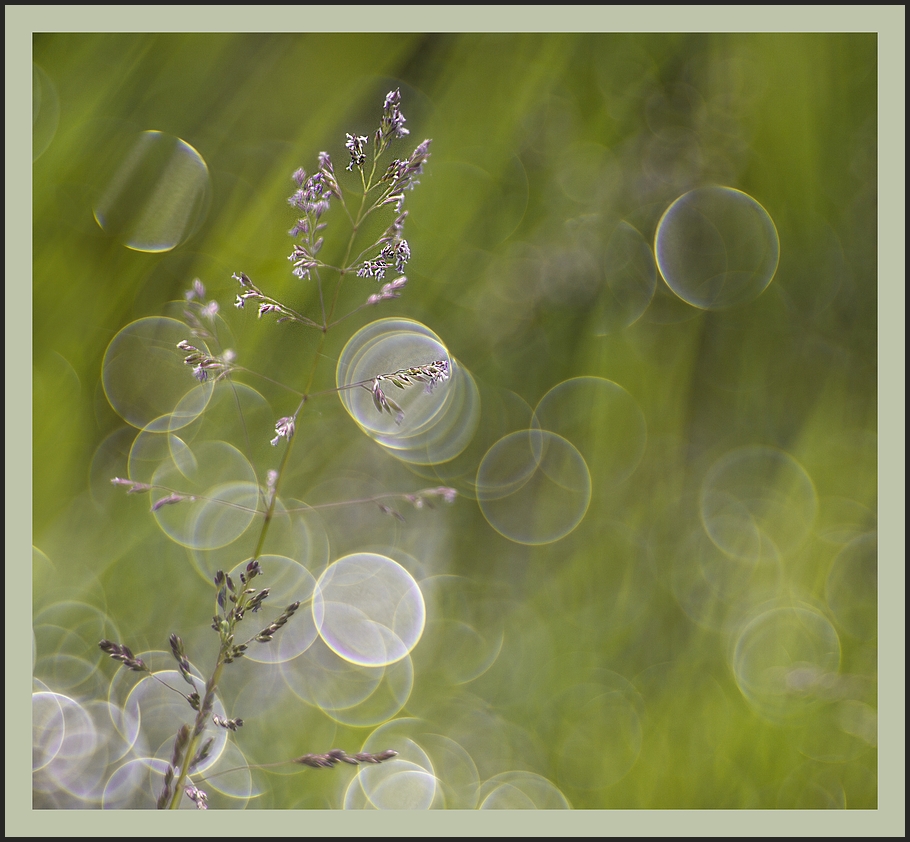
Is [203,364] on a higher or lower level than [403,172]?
lower

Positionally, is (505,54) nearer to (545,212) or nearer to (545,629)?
(545,212)

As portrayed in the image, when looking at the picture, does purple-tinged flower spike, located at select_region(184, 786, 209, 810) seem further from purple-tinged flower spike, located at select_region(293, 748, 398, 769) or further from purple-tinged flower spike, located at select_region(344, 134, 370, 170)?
purple-tinged flower spike, located at select_region(344, 134, 370, 170)

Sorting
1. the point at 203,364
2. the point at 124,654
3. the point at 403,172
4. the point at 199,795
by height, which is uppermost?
the point at 403,172

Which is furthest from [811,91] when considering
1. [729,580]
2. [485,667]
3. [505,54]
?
[485,667]

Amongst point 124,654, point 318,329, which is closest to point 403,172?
point 318,329

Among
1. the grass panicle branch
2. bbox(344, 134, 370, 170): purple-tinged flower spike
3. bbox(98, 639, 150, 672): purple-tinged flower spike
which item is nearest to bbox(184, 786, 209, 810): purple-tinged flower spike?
the grass panicle branch

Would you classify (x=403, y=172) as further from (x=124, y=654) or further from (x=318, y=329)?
(x=124, y=654)

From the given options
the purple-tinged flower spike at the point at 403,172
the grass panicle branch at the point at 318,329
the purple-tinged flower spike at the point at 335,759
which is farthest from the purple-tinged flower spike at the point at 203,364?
the purple-tinged flower spike at the point at 335,759

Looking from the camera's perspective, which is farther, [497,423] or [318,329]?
[497,423]

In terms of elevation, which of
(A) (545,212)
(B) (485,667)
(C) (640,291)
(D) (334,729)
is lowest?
(D) (334,729)
